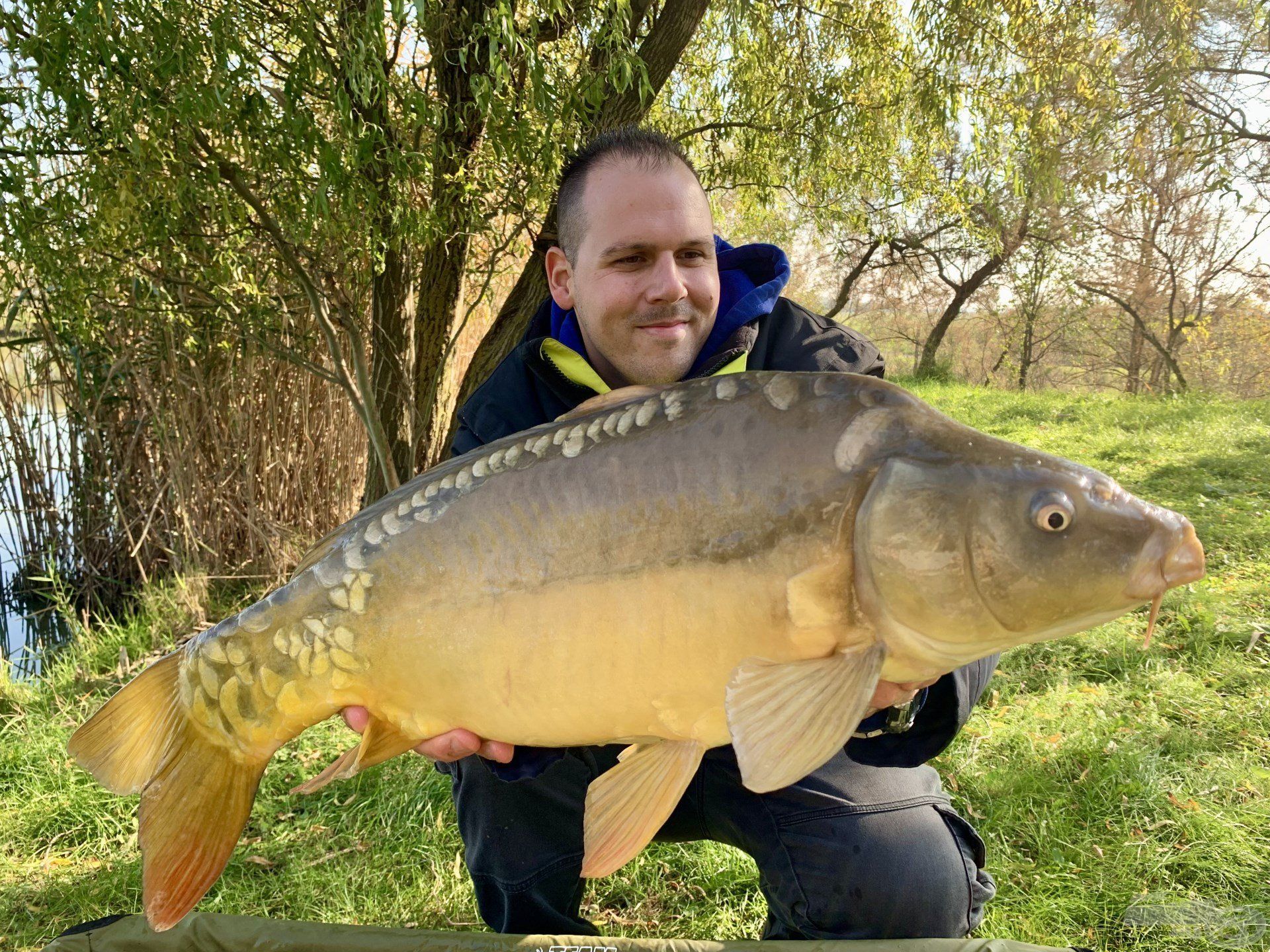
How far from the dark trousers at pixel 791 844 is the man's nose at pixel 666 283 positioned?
0.82 m

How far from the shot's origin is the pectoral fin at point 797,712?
3.01 feet

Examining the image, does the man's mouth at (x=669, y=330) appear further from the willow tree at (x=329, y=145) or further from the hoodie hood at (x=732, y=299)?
the willow tree at (x=329, y=145)

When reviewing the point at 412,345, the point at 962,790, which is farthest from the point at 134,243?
the point at 962,790

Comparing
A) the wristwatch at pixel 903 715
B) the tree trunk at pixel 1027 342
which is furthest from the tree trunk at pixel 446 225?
the tree trunk at pixel 1027 342

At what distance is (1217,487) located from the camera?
16.2 feet

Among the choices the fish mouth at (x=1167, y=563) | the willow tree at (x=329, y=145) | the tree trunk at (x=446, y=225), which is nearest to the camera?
the fish mouth at (x=1167, y=563)

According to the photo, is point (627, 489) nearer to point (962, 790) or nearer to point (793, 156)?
point (962, 790)

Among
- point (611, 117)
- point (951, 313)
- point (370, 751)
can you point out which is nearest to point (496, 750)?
point (370, 751)

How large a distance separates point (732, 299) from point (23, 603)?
4723mm

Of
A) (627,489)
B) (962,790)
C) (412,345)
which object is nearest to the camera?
(627,489)

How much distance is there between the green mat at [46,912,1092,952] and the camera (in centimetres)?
130

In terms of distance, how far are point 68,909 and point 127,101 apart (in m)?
2.04

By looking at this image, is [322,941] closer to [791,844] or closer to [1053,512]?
[791,844]

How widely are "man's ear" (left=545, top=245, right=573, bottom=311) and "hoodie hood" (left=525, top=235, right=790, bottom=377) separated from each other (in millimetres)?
26
